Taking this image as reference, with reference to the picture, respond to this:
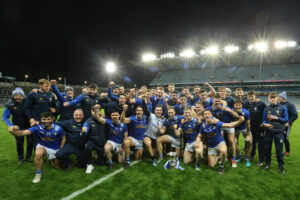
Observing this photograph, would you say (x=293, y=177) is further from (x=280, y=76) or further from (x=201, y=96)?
(x=280, y=76)

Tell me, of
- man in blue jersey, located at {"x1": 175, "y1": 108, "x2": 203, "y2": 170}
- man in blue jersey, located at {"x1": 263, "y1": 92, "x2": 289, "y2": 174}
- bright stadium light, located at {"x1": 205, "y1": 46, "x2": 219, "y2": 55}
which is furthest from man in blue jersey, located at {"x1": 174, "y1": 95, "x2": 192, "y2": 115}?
bright stadium light, located at {"x1": 205, "y1": 46, "x2": 219, "y2": 55}

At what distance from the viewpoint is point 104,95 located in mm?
5074

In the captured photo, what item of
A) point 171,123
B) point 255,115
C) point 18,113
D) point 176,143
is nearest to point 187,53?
point 255,115

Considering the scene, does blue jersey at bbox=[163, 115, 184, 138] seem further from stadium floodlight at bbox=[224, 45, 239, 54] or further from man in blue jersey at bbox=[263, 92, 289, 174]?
stadium floodlight at bbox=[224, 45, 239, 54]

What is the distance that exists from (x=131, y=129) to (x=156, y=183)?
178 cm

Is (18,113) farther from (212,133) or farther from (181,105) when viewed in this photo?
(212,133)

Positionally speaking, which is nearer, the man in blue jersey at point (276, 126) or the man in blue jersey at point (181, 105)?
the man in blue jersey at point (276, 126)

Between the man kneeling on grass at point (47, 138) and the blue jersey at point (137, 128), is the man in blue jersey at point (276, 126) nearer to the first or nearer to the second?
the blue jersey at point (137, 128)

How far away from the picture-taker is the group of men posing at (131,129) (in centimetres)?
378

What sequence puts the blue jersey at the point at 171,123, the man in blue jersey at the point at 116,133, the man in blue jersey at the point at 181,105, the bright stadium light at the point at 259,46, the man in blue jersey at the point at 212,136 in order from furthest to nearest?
1. the bright stadium light at the point at 259,46
2. the man in blue jersey at the point at 181,105
3. the blue jersey at the point at 171,123
4. the man in blue jersey at the point at 116,133
5. the man in blue jersey at the point at 212,136

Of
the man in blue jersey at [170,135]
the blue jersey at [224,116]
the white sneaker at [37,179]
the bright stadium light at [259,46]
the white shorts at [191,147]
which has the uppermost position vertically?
the bright stadium light at [259,46]

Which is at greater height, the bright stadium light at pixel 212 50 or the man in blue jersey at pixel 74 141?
the bright stadium light at pixel 212 50

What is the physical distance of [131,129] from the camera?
4680 mm

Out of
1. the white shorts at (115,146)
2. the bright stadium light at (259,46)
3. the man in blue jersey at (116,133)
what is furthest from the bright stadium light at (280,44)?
the white shorts at (115,146)
